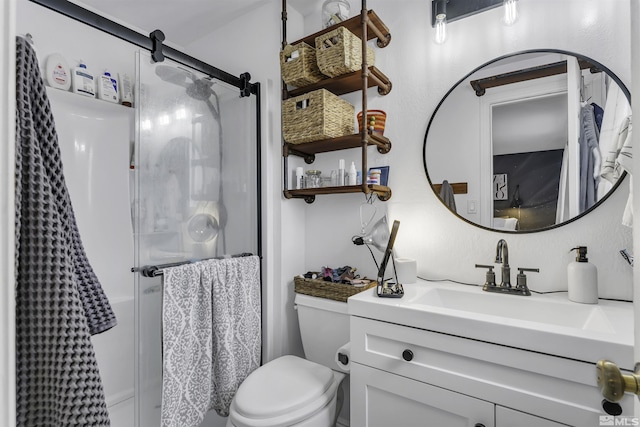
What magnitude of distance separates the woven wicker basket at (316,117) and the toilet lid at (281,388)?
1.07m

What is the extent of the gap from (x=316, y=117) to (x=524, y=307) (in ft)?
3.79

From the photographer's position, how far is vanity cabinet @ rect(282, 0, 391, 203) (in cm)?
139

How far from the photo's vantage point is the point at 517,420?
2.76 feet

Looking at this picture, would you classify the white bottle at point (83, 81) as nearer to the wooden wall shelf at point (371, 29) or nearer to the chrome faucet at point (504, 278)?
the wooden wall shelf at point (371, 29)

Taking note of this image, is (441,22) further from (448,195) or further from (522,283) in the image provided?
(522,283)

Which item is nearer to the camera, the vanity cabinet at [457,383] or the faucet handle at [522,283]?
the vanity cabinet at [457,383]

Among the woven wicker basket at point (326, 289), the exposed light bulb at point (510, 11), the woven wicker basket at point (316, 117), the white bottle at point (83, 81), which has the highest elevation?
the exposed light bulb at point (510, 11)

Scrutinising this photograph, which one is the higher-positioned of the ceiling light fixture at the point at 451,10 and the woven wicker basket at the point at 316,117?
the ceiling light fixture at the point at 451,10

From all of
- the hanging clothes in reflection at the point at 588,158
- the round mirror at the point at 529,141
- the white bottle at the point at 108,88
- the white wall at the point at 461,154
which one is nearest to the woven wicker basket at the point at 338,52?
the white wall at the point at 461,154

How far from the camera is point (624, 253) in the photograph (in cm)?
106

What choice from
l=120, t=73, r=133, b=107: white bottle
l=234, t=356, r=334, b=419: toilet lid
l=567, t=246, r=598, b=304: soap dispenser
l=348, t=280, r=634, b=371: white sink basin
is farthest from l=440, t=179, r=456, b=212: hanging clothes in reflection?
l=120, t=73, r=133, b=107: white bottle

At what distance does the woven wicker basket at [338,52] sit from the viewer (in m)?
1.37

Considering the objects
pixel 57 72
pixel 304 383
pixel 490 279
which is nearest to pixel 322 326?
pixel 304 383
